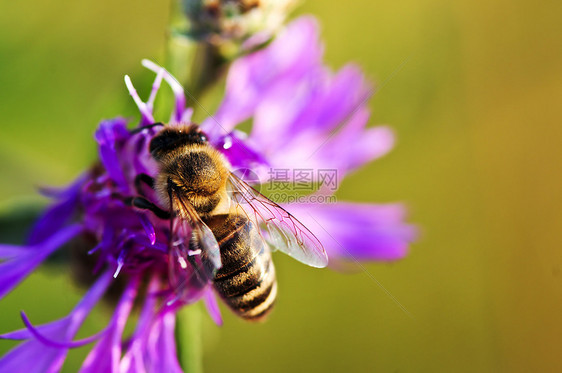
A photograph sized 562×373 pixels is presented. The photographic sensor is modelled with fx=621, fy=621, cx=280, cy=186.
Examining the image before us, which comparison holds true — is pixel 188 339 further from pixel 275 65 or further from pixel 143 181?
pixel 275 65

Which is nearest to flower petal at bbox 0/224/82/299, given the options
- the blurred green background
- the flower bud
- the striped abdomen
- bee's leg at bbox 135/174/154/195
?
bee's leg at bbox 135/174/154/195

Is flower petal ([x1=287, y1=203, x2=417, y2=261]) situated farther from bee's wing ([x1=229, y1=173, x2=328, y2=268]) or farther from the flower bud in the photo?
the flower bud

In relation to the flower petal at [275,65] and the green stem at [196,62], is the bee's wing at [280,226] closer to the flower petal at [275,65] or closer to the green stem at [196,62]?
the green stem at [196,62]

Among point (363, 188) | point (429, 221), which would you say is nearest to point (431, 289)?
point (429, 221)

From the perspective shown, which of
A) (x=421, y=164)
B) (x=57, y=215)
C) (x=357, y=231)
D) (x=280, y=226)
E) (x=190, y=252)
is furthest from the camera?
(x=421, y=164)

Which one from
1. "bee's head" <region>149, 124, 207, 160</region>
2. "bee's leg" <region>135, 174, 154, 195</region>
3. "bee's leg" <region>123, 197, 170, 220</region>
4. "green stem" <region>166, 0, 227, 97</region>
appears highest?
"green stem" <region>166, 0, 227, 97</region>

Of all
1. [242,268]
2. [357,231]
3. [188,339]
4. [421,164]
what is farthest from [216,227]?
[421,164]
